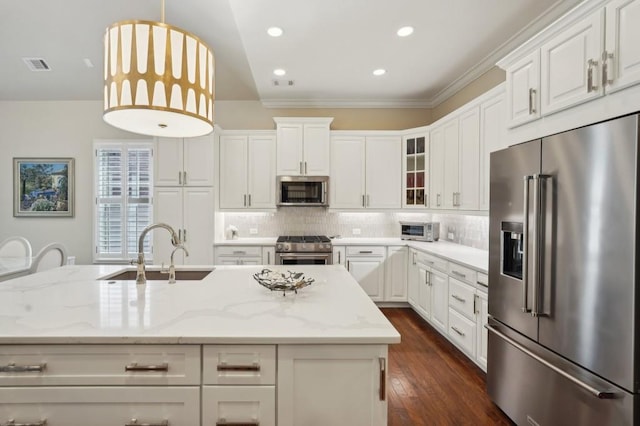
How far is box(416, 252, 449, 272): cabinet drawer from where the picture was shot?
312cm

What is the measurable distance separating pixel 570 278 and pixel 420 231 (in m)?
2.74

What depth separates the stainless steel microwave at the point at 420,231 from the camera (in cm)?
411

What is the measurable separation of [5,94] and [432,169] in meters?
6.38

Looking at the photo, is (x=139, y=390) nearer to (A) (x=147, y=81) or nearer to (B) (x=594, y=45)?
(A) (x=147, y=81)

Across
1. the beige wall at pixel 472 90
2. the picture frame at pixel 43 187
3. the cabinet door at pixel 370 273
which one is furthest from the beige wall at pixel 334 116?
the picture frame at pixel 43 187

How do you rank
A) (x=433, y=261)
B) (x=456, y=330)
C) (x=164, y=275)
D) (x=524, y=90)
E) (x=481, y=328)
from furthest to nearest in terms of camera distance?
(x=433, y=261) < (x=456, y=330) < (x=481, y=328) < (x=164, y=275) < (x=524, y=90)

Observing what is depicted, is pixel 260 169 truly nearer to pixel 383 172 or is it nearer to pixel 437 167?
pixel 383 172

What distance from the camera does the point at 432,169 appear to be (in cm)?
403

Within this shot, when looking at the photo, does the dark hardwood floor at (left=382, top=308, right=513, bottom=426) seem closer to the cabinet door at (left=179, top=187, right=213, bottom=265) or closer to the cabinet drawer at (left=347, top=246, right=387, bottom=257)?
the cabinet drawer at (left=347, top=246, right=387, bottom=257)

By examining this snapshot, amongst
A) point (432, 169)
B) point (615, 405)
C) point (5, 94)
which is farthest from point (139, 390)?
point (5, 94)

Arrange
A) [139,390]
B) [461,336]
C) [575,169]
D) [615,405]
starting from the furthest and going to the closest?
1. [461,336]
2. [575,169]
3. [615,405]
4. [139,390]

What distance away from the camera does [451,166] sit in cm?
354

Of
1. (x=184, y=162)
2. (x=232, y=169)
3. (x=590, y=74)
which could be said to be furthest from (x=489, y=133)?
(x=184, y=162)

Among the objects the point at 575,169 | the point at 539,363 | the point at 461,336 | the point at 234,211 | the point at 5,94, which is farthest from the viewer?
the point at 5,94
